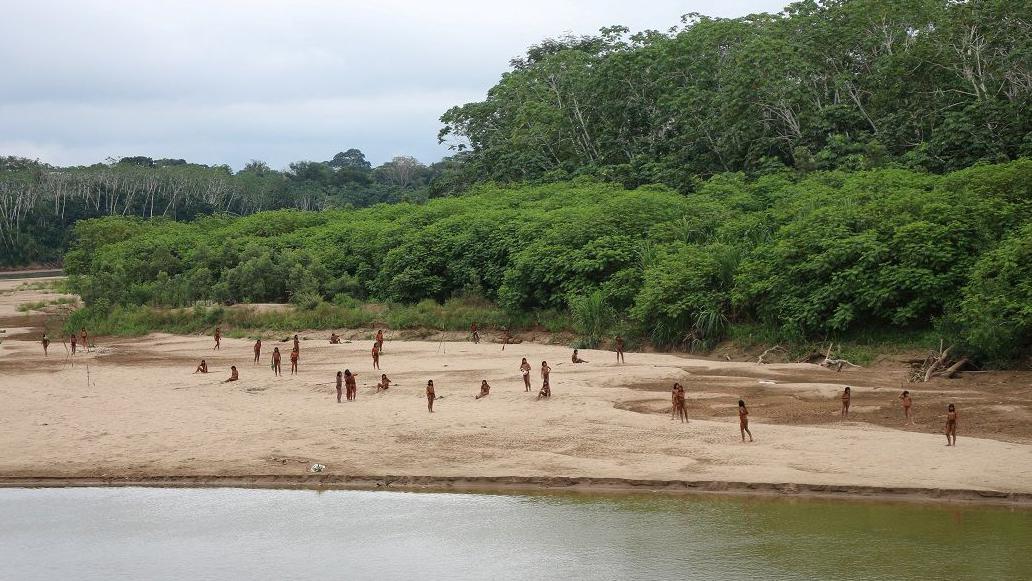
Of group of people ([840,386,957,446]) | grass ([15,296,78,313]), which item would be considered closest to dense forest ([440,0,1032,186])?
group of people ([840,386,957,446])

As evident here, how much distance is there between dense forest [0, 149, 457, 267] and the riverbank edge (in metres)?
89.0

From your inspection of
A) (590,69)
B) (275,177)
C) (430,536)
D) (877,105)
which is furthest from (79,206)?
(430,536)

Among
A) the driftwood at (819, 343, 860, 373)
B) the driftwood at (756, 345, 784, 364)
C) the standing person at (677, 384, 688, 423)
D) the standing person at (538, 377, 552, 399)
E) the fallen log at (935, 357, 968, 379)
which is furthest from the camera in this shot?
the driftwood at (756, 345, 784, 364)

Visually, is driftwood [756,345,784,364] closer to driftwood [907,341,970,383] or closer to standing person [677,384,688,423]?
driftwood [907,341,970,383]

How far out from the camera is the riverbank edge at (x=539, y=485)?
680 inches


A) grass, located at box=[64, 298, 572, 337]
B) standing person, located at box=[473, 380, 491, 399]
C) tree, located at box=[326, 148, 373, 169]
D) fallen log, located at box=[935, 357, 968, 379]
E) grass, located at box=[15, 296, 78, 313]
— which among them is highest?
tree, located at box=[326, 148, 373, 169]

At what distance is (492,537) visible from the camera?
17.3 m

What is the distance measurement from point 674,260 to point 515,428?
13.5m

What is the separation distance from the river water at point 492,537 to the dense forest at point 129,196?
90480mm

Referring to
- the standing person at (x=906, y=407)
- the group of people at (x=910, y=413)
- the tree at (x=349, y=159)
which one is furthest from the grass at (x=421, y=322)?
the tree at (x=349, y=159)

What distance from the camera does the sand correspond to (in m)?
19.1

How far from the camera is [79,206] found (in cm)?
12100

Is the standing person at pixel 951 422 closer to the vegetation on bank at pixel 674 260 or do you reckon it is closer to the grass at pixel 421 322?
the vegetation on bank at pixel 674 260

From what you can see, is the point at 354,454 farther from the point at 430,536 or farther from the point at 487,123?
the point at 487,123
